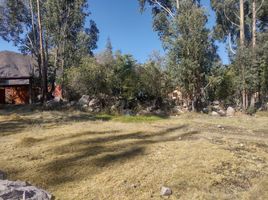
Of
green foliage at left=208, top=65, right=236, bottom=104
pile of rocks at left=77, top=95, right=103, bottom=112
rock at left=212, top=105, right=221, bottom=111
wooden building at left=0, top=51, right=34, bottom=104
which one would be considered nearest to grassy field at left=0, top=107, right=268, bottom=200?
pile of rocks at left=77, top=95, right=103, bottom=112

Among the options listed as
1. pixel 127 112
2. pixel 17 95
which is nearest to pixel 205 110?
pixel 127 112

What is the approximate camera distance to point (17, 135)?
288 inches

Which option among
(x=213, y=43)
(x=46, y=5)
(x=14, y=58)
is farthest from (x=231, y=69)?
(x=14, y=58)

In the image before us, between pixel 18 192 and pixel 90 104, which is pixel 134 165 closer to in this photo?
pixel 18 192

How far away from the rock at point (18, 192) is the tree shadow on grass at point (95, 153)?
2.28 feet

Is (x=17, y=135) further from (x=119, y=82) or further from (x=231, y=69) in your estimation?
(x=231, y=69)

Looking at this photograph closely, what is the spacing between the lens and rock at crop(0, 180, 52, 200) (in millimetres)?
3105

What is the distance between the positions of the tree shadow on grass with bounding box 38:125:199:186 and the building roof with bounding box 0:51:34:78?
21.1 metres

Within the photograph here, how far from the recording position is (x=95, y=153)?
5.45 m

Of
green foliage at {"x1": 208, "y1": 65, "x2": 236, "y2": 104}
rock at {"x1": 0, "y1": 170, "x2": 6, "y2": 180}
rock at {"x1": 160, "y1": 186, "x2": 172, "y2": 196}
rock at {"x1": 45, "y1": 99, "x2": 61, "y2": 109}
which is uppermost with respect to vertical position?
green foliage at {"x1": 208, "y1": 65, "x2": 236, "y2": 104}

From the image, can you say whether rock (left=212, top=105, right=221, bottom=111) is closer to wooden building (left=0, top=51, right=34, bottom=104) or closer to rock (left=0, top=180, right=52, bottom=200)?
wooden building (left=0, top=51, right=34, bottom=104)

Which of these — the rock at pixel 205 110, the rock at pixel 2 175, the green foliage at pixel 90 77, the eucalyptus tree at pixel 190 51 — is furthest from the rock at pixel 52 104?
the rock at pixel 2 175

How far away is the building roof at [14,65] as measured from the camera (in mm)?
27203

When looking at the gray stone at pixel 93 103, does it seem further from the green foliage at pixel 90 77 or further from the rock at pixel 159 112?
the rock at pixel 159 112
